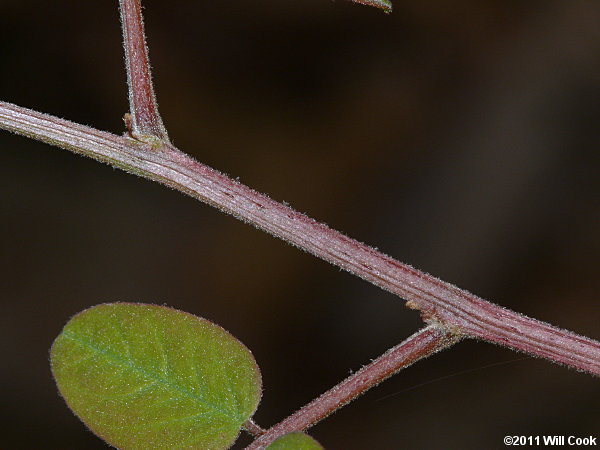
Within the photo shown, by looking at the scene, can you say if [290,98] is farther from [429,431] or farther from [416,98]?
[429,431]

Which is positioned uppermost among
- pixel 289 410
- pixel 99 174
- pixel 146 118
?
pixel 99 174

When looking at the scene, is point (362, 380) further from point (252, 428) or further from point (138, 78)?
point (138, 78)

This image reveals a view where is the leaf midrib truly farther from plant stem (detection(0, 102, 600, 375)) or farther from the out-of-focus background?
the out-of-focus background

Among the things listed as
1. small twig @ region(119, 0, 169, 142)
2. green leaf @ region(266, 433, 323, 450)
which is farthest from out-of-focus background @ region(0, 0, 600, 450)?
green leaf @ region(266, 433, 323, 450)

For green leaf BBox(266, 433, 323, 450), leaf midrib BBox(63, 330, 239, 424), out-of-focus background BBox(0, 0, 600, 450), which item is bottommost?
green leaf BBox(266, 433, 323, 450)

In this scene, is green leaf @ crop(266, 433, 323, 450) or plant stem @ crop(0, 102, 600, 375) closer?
green leaf @ crop(266, 433, 323, 450)

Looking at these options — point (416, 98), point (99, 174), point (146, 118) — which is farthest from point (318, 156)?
point (146, 118)

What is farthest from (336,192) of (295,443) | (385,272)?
(295,443)
